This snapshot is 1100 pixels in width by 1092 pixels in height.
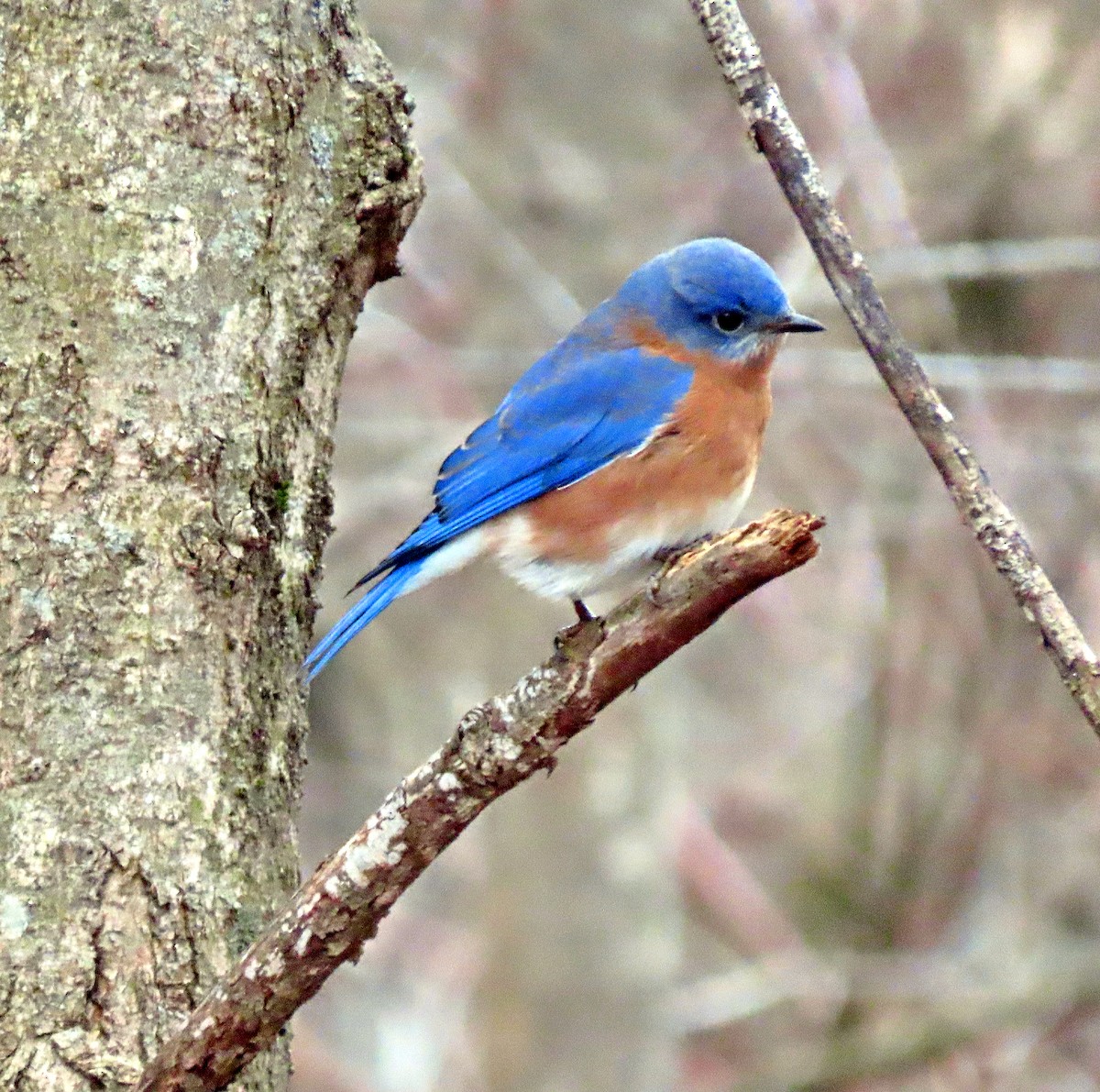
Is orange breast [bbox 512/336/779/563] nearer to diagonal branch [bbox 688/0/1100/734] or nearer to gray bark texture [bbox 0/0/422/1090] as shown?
gray bark texture [bbox 0/0/422/1090]

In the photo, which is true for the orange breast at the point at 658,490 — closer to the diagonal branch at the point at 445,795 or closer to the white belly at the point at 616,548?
the white belly at the point at 616,548

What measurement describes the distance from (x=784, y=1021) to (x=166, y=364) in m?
6.01

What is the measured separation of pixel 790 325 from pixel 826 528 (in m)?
3.06

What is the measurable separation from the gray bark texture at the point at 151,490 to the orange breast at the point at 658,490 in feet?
3.00

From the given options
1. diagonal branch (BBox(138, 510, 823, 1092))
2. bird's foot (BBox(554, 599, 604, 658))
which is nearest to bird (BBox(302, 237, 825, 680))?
bird's foot (BBox(554, 599, 604, 658))

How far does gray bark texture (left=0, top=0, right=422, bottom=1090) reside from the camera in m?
2.25

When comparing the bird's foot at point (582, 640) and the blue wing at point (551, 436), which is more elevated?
the blue wing at point (551, 436)

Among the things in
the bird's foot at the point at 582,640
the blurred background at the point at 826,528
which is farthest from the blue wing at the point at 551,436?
the blurred background at the point at 826,528

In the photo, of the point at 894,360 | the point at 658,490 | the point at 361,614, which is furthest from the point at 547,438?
the point at 894,360

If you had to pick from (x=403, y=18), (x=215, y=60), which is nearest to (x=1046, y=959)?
(x=403, y=18)

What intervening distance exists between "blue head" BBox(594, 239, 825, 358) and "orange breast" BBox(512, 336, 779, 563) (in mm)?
261

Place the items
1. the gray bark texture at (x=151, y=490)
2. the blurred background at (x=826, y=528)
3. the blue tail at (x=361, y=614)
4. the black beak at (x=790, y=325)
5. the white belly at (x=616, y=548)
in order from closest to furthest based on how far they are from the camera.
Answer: the gray bark texture at (x=151, y=490) < the blue tail at (x=361, y=614) < the white belly at (x=616, y=548) < the black beak at (x=790, y=325) < the blurred background at (x=826, y=528)

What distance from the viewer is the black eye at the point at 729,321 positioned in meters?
3.76

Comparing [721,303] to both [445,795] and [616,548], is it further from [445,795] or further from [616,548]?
[445,795]
